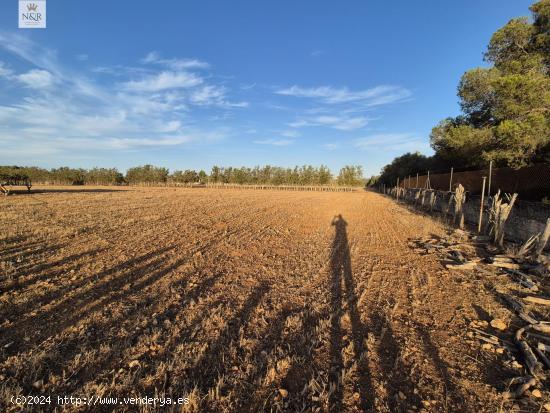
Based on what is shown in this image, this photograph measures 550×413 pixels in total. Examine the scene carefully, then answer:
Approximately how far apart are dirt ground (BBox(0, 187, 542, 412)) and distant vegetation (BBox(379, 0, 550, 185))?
8.97m

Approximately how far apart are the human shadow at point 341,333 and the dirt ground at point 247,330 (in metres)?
0.02

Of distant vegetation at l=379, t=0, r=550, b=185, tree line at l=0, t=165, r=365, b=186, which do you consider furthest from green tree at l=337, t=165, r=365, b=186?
distant vegetation at l=379, t=0, r=550, b=185

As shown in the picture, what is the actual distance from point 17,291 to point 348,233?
9246mm

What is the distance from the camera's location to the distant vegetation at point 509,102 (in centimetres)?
1154

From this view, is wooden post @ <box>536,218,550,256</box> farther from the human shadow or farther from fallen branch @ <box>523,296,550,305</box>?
the human shadow

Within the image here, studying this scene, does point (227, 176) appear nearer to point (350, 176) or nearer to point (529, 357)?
point (350, 176)

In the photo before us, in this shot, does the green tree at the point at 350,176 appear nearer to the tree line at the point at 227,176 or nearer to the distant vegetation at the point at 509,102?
the tree line at the point at 227,176

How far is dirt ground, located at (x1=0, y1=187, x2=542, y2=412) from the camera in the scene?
2703 millimetres

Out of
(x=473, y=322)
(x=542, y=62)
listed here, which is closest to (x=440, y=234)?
(x=473, y=322)

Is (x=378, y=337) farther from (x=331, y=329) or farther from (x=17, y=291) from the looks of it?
(x=17, y=291)

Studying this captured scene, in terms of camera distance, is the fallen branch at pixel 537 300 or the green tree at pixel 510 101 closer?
the fallen branch at pixel 537 300

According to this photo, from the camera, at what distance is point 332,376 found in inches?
116

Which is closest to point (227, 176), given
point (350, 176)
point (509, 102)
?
point (350, 176)

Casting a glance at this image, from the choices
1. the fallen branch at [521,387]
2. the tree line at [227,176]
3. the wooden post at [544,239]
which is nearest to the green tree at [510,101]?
the wooden post at [544,239]
